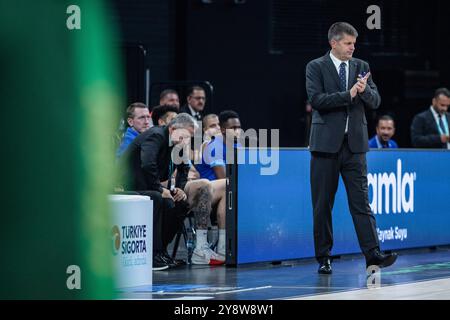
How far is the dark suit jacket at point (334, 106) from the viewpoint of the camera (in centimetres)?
1010

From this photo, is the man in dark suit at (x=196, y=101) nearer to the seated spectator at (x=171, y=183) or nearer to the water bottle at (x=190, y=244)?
the seated spectator at (x=171, y=183)

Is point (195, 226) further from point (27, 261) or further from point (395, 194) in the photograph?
point (27, 261)

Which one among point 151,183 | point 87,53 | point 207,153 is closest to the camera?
point 87,53

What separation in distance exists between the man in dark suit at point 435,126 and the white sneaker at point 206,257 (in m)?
4.55

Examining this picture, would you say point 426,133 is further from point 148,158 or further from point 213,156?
point 148,158

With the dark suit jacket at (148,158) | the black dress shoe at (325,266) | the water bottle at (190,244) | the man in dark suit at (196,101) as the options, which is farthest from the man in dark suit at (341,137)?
the man in dark suit at (196,101)

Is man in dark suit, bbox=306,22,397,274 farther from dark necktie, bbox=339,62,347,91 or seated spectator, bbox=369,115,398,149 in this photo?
seated spectator, bbox=369,115,398,149

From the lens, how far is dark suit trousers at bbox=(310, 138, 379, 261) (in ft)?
32.9

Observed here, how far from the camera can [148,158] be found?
1124cm

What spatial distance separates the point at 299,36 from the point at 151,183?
7279 mm

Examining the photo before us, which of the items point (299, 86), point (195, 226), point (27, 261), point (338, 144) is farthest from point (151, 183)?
point (299, 86)

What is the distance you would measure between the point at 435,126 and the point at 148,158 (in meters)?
5.39

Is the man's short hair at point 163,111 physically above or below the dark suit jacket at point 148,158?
above
